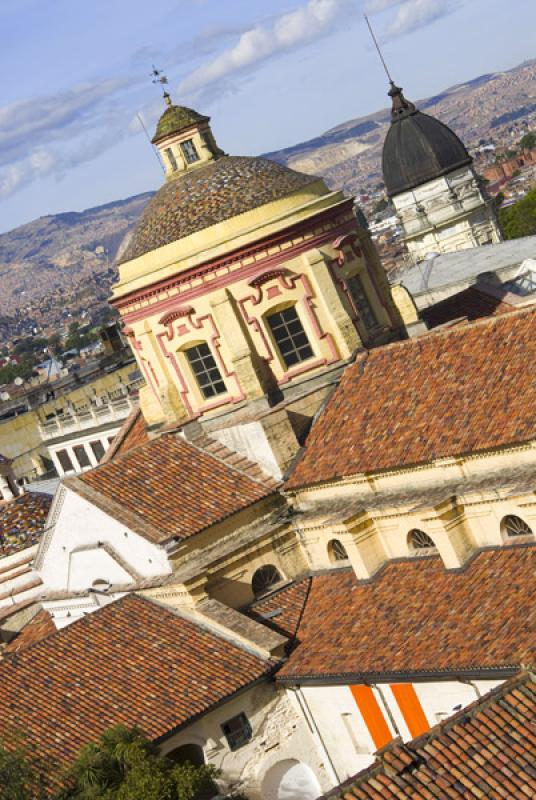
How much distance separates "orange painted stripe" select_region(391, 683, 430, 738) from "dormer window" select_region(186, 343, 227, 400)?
9.59m

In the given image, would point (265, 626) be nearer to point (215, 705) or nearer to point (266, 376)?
point (215, 705)

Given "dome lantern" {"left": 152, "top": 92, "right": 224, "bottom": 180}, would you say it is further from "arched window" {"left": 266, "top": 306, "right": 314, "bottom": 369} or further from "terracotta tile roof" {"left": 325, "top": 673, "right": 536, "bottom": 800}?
"terracotta tile roof" {"left": 325, "top": 673, "right": 536, "bottom": 800}

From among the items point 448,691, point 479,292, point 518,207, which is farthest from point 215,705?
point 518,207

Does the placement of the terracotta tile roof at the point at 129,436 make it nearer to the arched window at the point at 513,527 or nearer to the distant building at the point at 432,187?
the arched window at the point at 513,527

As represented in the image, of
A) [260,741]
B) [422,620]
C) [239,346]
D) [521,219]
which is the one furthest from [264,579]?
[521,219]

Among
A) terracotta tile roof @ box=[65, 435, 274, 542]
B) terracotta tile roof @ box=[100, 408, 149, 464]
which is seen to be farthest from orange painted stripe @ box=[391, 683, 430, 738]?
terracotta tile roof @ box=[100, 408, 149, 464]

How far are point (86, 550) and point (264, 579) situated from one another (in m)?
4.06

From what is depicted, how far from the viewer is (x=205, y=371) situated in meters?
31.9

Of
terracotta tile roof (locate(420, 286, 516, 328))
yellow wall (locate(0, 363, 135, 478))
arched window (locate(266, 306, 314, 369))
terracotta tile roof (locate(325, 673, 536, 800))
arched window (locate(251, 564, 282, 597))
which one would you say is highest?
arched window (locate(266, 306, 314, 369))

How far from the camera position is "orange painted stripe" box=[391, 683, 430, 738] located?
956 inches

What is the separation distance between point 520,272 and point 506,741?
29.5m

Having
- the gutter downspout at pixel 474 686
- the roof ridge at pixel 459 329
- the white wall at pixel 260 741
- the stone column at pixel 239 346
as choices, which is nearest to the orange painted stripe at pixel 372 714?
the white wall at pixel 260 741

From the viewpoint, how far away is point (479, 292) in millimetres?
38125

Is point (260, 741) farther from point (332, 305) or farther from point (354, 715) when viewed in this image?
point (332, 305)
